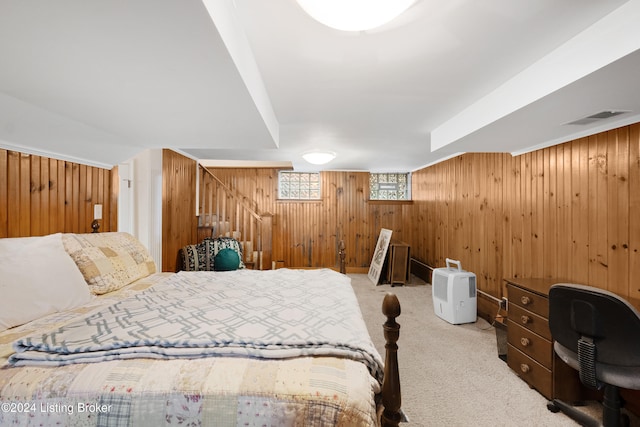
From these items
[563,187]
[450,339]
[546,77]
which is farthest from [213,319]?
[563,187]

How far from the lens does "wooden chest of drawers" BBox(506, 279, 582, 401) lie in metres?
1.74

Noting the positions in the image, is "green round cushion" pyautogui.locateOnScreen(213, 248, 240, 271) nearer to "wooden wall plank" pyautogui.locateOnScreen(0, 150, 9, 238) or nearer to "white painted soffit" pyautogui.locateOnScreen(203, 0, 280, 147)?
"wooden wall plank" pyautogui.locateOnScreen(0, 150, 9, 238)

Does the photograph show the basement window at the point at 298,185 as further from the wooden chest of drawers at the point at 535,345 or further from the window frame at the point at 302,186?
the wooden chest of drawers at the point at 535,345

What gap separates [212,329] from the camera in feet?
4.04

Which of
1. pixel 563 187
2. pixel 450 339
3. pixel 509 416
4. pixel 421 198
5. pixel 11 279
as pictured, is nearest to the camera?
pixel 11 279

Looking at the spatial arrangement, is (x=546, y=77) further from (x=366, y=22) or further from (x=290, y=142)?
(x=290, y=142)

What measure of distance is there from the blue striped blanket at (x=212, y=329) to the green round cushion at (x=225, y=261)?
1.71 m

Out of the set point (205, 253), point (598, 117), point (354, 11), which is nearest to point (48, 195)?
point (205, 253)

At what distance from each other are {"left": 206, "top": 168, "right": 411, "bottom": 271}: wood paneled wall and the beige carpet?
2.30m

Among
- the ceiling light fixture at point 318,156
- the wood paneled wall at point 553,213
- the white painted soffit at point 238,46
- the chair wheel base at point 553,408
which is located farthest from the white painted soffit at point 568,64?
the chair wheel base at point 553,408

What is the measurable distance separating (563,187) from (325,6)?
8.27ft

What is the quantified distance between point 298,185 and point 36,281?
434 centimetres

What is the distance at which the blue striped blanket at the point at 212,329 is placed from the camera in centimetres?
104

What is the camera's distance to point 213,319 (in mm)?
1355
